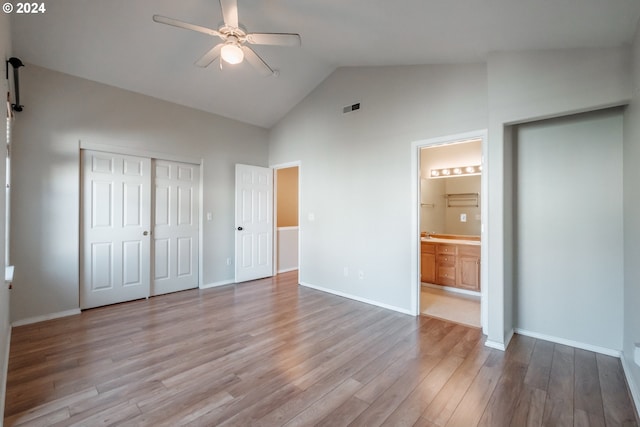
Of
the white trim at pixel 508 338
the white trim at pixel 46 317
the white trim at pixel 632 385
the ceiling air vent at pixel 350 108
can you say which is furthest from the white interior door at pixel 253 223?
the white trim at pixel 632 385

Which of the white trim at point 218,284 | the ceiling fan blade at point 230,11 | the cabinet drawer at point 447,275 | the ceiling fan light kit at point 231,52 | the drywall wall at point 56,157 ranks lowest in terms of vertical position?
the white trim at point 218,284

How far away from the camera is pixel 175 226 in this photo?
14.8ft

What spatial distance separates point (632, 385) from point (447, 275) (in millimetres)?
2579

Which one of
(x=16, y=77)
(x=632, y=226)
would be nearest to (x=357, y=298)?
(x=632, y=226)

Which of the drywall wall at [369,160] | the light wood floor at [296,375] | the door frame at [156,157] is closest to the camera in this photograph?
the light wood floor at [296,375]

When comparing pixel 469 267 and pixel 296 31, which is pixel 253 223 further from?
pixel 469 267

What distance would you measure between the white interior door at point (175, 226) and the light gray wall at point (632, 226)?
503 cm

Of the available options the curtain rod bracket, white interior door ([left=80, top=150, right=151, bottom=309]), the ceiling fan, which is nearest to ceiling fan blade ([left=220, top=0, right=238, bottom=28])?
the ceiling fan

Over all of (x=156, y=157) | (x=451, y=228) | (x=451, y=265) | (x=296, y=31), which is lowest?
(x=451, y=265)

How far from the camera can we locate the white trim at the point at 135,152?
364cm

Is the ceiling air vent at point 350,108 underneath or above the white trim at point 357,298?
above

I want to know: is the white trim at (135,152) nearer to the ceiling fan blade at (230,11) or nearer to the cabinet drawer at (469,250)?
the ceiling fan blade at (230,11)

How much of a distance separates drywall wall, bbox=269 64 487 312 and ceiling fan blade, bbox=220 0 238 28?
2.15m

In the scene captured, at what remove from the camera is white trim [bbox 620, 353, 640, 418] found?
185 centimetres
